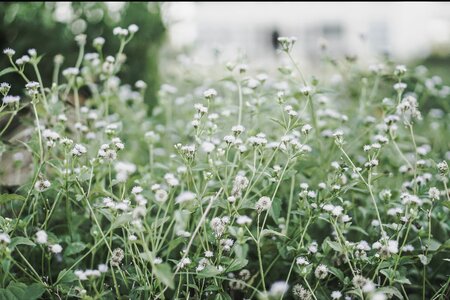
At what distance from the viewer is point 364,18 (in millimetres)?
17562

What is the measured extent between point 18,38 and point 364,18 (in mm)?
15303

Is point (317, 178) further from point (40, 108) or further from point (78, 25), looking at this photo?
point (78, 25)

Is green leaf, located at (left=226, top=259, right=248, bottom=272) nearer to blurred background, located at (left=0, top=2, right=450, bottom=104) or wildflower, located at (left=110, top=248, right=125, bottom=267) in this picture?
wildflower, located at (left=110, top=248, right=125, bottom=267)

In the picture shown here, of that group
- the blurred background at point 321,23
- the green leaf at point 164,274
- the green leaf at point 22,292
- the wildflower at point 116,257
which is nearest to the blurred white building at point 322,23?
the blurred background at point 321,23

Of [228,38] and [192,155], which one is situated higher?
[192,155]

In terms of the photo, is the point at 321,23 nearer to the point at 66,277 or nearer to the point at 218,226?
the point at 218,226

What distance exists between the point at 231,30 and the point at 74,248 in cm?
1667

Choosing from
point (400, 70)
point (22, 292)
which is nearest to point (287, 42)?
point (400, 70)

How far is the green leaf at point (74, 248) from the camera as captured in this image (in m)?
1.96

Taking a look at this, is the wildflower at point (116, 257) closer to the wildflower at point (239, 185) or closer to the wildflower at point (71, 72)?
the wildflower at point (239, 185)

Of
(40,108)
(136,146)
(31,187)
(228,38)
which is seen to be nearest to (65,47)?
Answer: (136,146)

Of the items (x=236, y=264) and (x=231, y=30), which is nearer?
(x=236, y=264)

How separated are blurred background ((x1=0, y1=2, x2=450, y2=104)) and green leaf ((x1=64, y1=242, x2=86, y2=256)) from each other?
1.42 meters

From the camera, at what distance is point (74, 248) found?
1.98 meters
